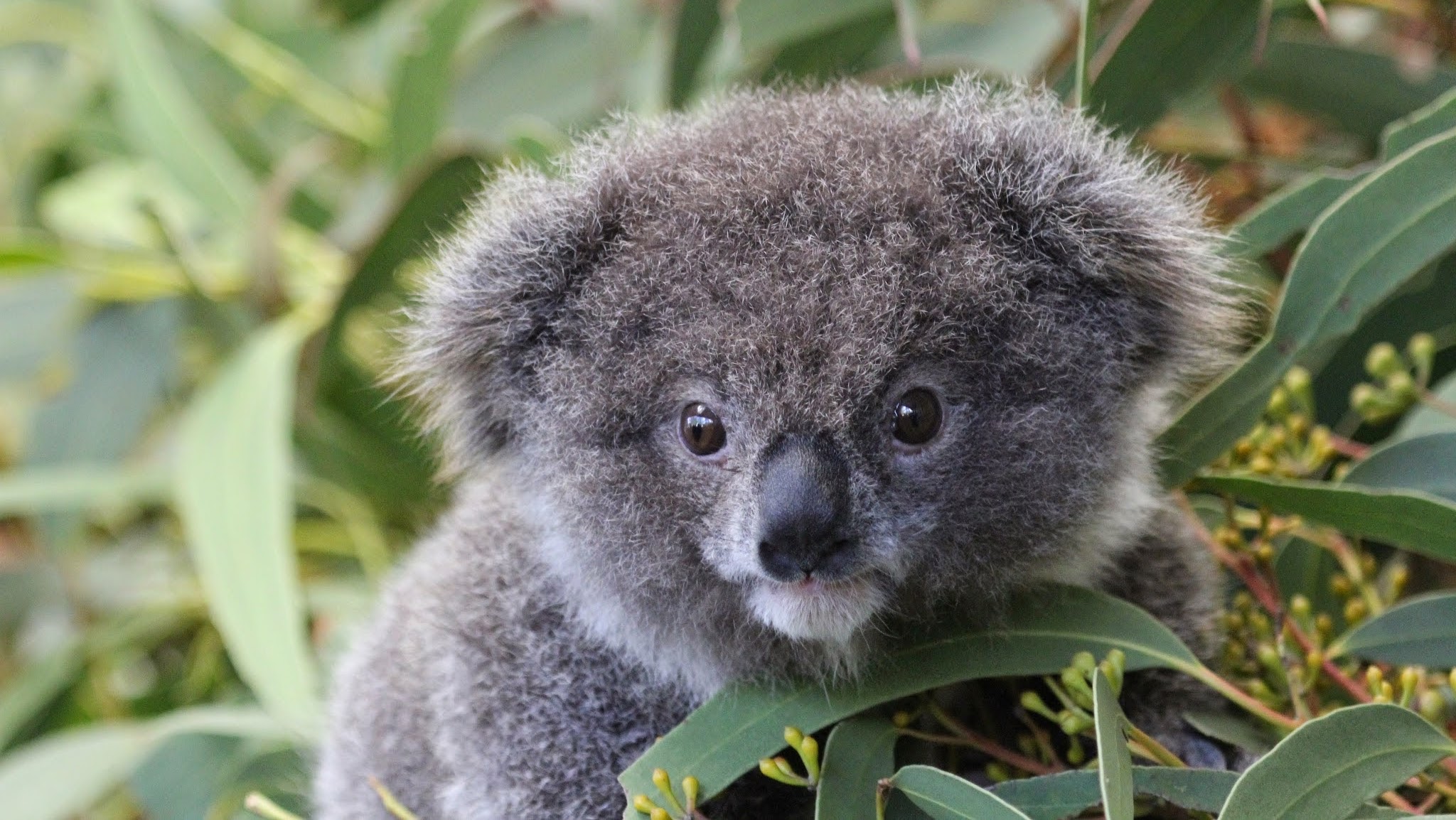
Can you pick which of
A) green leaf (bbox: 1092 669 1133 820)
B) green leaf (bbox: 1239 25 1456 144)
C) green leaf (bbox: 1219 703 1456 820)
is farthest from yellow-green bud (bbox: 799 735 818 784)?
green leaf (bbox: 1239 25 1456 144)

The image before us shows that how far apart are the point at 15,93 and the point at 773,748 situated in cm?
440

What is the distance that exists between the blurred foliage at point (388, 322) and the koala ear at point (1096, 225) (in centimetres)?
Result: 15

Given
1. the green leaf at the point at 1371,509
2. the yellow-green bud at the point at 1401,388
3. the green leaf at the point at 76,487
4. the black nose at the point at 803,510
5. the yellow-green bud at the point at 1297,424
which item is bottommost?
the green leaf at the point at 76,487

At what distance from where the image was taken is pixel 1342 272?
6.29 feet

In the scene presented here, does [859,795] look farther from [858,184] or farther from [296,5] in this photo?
[296,5]

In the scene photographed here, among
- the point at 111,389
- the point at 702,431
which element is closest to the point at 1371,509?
the point at 702,431

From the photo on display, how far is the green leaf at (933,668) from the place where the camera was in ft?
5.85

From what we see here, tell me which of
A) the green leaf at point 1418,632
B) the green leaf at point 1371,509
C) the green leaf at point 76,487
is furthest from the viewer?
the green leaf at point 76,487

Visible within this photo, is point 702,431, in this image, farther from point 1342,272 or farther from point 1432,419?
point 1432,419

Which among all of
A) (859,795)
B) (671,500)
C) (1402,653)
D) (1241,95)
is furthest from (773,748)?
(1241,95)

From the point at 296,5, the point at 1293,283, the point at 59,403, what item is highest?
the point at 296,5

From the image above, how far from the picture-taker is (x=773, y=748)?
178cm

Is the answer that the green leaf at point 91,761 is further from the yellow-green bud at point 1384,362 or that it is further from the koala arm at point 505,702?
the yellow-green bud at point 1384,362

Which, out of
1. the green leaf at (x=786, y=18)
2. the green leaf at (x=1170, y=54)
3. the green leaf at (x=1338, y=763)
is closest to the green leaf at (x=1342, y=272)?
the green leaf at (x=1170, y=54)
